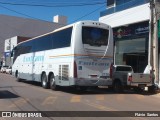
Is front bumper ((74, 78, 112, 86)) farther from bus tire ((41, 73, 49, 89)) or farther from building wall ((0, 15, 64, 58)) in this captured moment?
building wall ((0, 15, 64, 58))

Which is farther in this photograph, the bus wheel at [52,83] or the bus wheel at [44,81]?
the bus wheel at [44,81]

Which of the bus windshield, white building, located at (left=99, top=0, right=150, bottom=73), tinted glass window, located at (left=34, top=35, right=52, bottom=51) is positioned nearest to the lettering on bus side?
tinted glass window, located at (left=34, top=35, right=52, bottom=51)

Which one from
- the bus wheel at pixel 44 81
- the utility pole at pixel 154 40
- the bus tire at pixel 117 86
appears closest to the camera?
the bus tire at pixel 117 86

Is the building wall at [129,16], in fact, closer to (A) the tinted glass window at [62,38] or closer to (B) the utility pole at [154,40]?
(B) the utility pole at [154,40]

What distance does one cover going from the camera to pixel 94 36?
20.8 meters

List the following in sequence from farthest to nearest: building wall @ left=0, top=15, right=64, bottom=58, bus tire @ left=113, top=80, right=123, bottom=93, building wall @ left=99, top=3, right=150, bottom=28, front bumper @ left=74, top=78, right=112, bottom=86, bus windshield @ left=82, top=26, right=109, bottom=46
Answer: building wall @ left=0, top=15, right=64, bottom=58 < building wall @ left=99, top=3, right=150, bottom=28 < bus tire @ left=113, top=80, right=123, bottom=93 < bus windshield @ left=82, top=26, right=109, bottom=46 < front bumper @ left=74, top=78, right=112, bottom=86

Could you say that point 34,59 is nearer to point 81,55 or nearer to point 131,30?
point 81,55

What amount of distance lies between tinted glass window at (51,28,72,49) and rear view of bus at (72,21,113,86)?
820 mm

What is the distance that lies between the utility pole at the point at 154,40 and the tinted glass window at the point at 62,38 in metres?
6.01

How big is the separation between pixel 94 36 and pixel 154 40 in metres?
4.87

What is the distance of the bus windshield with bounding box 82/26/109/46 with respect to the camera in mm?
20422

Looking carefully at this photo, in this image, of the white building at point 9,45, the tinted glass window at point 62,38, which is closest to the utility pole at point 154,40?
the tinted glass window at point 62,38

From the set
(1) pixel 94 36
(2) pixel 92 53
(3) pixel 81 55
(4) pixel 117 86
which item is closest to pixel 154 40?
(4) pixel 117 86

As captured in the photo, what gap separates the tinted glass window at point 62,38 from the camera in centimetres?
2080
